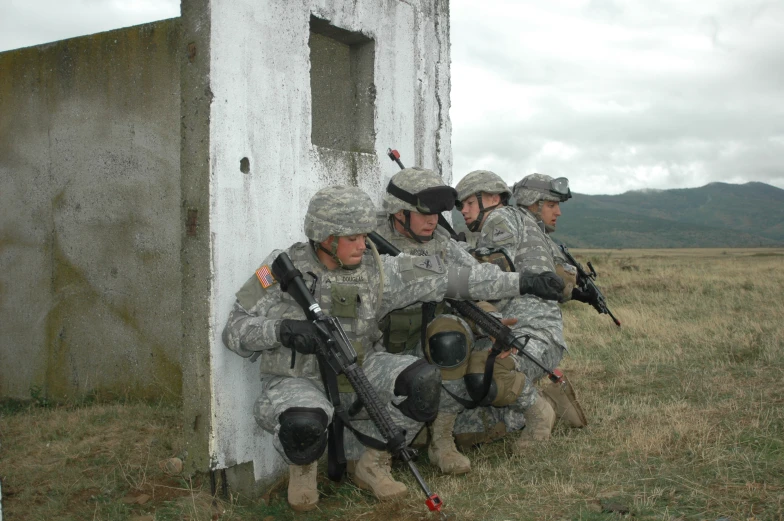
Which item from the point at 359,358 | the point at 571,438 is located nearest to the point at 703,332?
the point at 571,438

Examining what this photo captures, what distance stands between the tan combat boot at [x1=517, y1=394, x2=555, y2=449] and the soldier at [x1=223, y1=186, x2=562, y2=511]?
986 millimetres

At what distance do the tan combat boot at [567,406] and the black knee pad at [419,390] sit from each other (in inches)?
57.5

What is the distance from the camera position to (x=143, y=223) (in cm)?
593

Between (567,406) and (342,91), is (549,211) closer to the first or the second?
(567,406)

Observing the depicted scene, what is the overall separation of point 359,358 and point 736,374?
4123 mm

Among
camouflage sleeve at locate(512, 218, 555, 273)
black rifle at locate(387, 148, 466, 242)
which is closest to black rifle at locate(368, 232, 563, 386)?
camouflage sleeve at locate(512, 218, 555, 273)

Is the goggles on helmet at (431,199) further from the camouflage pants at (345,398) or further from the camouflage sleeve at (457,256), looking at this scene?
the camouflage pants at (345,398)

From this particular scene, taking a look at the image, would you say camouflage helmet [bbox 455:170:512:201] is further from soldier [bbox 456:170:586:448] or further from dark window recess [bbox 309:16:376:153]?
dark window recess [bbox 309:16:376:153]

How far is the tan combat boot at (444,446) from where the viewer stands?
447 centimetres

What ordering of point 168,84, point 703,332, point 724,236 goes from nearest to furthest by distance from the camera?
point 168,84, point 703,332, point 724,236

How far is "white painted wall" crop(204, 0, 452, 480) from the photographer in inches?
157

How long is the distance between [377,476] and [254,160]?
1.86m

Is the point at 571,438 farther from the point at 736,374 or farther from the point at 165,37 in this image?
the point at 165,37

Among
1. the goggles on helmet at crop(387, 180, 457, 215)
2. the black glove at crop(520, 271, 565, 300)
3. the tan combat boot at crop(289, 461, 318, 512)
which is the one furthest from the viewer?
the goggles on helmet at crop(387, 180, 457, 215)
